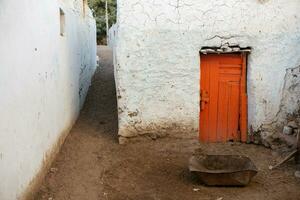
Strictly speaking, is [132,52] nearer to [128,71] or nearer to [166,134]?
[128,71]

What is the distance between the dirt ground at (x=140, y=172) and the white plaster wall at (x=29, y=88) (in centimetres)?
45

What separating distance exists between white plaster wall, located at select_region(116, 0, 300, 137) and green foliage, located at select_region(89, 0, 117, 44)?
19.9 m

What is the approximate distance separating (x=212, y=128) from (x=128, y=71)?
80.3 inches

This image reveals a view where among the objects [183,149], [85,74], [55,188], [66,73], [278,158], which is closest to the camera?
[55,188]

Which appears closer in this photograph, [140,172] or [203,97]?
[140,172]

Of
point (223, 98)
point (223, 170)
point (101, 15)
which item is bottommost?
point (223, 170)

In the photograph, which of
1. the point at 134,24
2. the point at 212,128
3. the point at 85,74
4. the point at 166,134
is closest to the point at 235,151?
the point at 212,128

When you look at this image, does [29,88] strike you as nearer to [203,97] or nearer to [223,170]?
[223,170]

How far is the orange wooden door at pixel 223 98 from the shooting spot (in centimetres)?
793

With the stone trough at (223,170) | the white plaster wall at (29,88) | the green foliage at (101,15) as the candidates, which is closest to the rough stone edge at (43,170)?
the white plaster wall at (29,88)

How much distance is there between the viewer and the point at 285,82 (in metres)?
7.79

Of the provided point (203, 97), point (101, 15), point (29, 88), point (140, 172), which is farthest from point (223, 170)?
point (101, 15)

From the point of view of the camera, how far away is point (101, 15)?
27641 millimetres

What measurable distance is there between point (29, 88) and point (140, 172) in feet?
8.01
